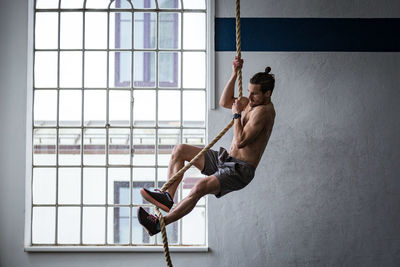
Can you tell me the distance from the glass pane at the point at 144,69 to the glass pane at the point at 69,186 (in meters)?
1.13

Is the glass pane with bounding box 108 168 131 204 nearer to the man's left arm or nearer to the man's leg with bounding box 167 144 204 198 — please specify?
the man's leg with bounding box 167 144 204 198

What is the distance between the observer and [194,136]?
4.41 meters

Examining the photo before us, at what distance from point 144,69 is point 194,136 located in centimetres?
88

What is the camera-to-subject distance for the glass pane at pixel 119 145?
4.41 metres

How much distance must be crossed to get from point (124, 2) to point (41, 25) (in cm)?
91

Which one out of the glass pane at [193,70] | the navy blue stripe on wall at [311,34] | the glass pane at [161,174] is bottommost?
the glass pane at [161,174]

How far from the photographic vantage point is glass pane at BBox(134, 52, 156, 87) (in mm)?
4430

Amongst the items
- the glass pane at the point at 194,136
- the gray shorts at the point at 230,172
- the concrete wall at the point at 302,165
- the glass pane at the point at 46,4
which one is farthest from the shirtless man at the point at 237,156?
the glass pane at the point at 46,4

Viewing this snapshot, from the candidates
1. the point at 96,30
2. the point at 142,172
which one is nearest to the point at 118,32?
the point at 96,30

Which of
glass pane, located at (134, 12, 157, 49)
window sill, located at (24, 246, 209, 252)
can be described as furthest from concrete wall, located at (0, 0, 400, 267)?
glass pane, located at (134, 12, 157, 49)

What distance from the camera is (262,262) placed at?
4168mm

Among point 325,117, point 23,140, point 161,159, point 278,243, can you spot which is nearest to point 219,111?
point 161,159

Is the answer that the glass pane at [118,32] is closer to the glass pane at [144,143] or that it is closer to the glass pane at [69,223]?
the glass pane at [144,143]

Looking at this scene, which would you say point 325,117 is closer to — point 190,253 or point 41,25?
point 190,253
